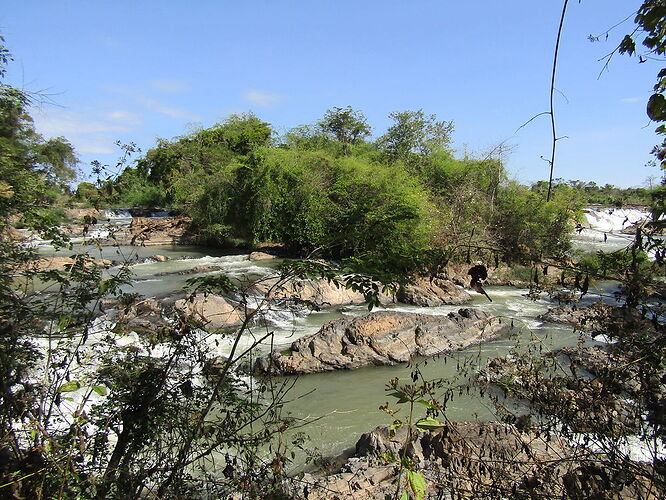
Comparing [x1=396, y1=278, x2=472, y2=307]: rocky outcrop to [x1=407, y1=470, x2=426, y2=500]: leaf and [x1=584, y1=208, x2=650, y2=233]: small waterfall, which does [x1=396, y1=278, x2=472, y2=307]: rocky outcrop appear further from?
[x1=407, y1=470, x2=426, y2=500]: leaf

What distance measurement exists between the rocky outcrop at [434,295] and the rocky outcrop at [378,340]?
99.4 inches

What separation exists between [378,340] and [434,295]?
4632 mm

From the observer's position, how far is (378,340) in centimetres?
809

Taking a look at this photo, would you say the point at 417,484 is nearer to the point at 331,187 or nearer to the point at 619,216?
the point at 619,216

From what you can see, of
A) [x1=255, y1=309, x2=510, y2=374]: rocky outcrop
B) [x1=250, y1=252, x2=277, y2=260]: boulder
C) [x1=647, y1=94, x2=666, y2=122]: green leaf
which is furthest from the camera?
[x1=250, y1=252, x2=277, y2=260]: boulder

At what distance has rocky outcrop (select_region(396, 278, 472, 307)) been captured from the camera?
39.2ft

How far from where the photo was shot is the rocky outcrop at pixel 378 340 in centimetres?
754

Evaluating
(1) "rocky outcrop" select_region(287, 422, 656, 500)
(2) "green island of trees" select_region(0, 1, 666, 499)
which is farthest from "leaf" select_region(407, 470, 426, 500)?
(1) "rocky outcrop" select_region(287, 422, 656, 500)

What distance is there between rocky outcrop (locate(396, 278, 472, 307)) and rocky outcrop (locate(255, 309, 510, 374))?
2.52 meters

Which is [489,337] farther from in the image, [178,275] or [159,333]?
[178,275]

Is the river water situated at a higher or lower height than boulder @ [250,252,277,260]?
lower

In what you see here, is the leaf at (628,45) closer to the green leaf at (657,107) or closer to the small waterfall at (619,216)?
the green leaf at (657,107)

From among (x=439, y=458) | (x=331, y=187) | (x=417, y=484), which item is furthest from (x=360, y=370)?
(x=331, y=187)

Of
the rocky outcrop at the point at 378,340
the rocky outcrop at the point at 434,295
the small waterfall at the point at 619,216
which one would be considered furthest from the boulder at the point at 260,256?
the small waterfall at the point at 619,216
